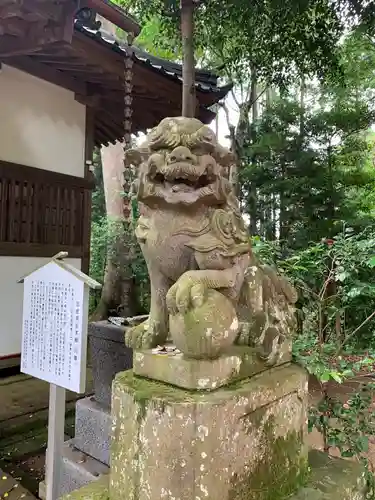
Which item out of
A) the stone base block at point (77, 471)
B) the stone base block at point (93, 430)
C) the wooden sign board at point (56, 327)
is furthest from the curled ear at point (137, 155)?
the stone base block at point (77, 471)

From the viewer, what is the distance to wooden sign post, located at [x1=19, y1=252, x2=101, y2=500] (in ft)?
7.02

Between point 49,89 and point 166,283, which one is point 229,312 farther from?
point 49,89

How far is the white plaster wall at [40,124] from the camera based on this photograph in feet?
15.3

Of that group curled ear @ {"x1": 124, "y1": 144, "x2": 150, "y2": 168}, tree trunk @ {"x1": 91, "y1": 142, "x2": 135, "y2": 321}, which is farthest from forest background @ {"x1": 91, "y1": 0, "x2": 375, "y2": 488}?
curled ear @ {"x1": 124, "y1": 144, "x2": 150, "y2": 168}

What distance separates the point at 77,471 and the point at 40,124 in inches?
156

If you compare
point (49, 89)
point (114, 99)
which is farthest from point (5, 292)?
point (114, 99)

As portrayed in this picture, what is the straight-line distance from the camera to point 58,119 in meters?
5.20

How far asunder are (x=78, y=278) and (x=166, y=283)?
2.70ft

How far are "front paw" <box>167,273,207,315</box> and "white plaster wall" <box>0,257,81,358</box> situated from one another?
394 centimetres

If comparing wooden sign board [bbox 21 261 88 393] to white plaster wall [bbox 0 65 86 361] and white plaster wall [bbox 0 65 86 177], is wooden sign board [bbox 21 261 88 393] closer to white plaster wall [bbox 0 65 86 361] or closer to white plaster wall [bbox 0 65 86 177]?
white plaster wall [bbox 0 65 86 361]

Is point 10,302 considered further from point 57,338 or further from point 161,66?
point 161,66

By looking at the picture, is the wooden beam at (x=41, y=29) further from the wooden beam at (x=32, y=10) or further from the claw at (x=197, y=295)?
the claw at (x=197, y=295)

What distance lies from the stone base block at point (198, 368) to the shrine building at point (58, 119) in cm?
329

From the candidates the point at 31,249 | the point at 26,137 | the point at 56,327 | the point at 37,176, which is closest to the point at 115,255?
the point at 31,249
